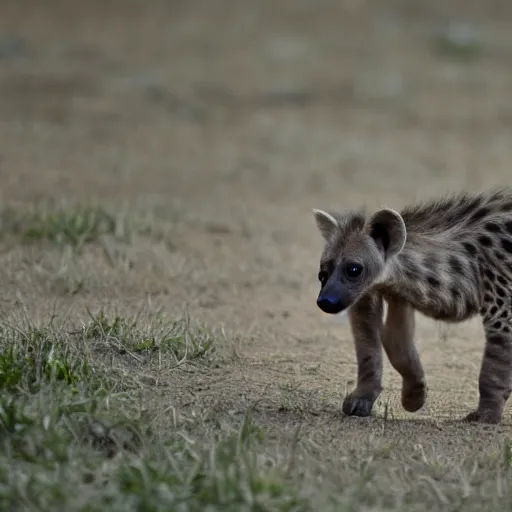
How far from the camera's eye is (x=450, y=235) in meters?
5.79

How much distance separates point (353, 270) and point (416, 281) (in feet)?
1.29

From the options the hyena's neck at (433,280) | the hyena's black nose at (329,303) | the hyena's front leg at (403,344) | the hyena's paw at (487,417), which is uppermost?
the hyena's neck at (433,280)

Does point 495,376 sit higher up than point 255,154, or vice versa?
point 255,154

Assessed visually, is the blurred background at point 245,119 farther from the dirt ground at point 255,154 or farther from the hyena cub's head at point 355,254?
the hyena cub's head at point 355,254

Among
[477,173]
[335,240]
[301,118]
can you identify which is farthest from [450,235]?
[301,118]

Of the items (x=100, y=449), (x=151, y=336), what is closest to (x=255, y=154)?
(x=151, y=336)

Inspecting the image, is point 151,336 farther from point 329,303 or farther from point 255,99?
point 255,99

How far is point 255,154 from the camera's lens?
13133mm

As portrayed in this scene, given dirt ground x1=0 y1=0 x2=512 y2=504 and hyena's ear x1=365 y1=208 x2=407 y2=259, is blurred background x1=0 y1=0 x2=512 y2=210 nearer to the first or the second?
dirt ground x1=0 y1=0 x2=512 y2=504

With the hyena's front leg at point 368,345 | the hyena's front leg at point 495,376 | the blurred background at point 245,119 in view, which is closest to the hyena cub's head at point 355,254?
the hyena's front leg at point 368,345

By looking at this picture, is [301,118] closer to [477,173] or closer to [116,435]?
[477,173]

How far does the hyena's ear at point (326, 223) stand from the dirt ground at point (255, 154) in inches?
31.2

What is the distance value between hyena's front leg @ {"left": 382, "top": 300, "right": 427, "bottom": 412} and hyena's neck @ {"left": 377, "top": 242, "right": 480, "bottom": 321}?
18cm

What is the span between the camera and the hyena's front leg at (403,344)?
5785mm
